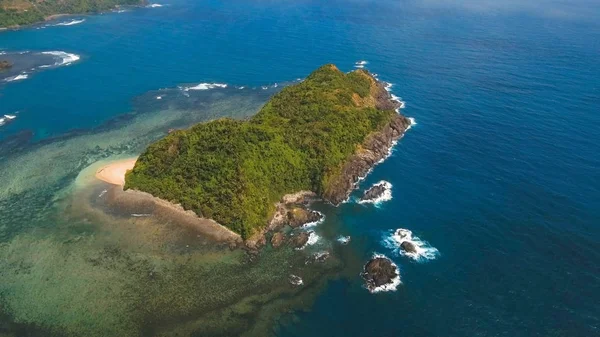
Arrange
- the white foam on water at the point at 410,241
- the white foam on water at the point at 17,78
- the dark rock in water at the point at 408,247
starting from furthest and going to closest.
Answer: the white foam on water at the point at 17,78 < the dark rock in water at the point at 408,247 < the white foam on water at the point at 410,241

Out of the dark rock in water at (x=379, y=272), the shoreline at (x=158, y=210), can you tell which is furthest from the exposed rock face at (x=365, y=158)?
the shoreline at (x=158, y=210)

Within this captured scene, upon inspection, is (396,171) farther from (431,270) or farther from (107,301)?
(107,301)

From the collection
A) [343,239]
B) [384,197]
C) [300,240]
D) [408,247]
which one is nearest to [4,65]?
[300,240]

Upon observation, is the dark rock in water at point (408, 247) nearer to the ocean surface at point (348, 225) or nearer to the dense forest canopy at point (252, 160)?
the ocean surface at point (348, 225)

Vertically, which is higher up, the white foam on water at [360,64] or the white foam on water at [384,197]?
the white foam on water at [360,64]

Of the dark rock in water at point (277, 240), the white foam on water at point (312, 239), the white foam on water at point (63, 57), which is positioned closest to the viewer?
the dark rock in water at point (277, 240)

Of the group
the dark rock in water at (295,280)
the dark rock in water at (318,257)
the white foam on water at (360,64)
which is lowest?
the dark rock in water at (295,280)

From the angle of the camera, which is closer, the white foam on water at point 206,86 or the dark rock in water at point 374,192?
the dark rock in water at point 374,192

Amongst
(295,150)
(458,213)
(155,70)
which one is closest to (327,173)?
(295,150)
